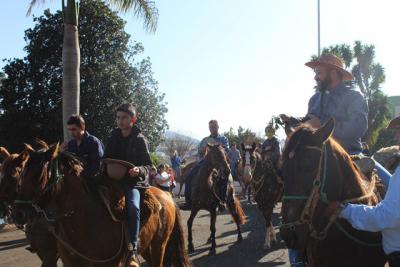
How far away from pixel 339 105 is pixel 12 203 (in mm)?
4366

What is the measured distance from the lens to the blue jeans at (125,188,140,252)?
5000 mm

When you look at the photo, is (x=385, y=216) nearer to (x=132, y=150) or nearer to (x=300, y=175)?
(x=300, y=175)

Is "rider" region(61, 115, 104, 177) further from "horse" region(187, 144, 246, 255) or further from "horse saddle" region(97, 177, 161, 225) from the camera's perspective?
"horse" region(187, 144, 246, 255)

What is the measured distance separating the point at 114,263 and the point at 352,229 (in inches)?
111

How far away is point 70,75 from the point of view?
36.2ft

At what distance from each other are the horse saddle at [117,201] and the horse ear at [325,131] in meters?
2.75

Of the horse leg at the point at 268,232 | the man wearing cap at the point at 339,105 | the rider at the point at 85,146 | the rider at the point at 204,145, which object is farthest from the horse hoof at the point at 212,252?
the man wearing cap at the point at 339,105

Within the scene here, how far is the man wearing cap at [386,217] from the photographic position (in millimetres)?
2877

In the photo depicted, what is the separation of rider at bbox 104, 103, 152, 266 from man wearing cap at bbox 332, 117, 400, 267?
2623mm

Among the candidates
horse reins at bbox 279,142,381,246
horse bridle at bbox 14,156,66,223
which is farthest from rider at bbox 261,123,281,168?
horse reins at bbox 279,142,381,246

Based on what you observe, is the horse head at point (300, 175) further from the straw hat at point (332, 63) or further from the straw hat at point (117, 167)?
the straw hat at point (117, 167)

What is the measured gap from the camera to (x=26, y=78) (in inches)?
741

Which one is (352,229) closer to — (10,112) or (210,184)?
(210,184)

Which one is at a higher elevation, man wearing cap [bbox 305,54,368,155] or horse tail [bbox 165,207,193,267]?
man wearing cap [bbox 305,54,368,155]
